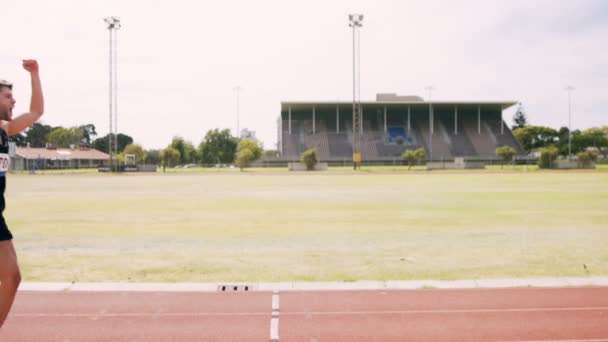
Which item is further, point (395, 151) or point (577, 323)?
point (395, 151)

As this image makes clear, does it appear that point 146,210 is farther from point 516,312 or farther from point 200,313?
point 516,312

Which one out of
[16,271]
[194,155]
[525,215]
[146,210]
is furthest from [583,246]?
[194,155]

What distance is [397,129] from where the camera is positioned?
351ft

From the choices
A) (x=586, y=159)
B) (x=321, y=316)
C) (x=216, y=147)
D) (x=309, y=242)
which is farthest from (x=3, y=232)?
(x=216, y=147)

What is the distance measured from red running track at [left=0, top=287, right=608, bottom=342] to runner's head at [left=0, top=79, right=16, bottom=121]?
2.53 m

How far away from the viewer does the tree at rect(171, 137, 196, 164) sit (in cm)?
11738

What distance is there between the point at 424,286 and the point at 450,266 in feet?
5.17

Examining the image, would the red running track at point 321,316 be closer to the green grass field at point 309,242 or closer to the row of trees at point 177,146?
the green grass field at point 309,242

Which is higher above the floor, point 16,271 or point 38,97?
point 38,97

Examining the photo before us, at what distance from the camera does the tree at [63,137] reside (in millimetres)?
133375

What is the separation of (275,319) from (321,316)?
21.8 inches

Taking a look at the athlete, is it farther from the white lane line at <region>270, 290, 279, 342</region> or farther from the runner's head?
the white lane line at <region>270, 290, 279, 342</region>

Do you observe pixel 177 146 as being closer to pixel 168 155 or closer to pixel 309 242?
pixel 168 155

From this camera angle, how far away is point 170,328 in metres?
5.66
